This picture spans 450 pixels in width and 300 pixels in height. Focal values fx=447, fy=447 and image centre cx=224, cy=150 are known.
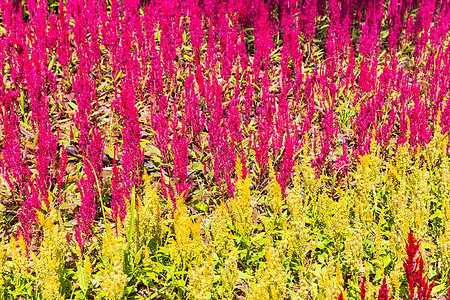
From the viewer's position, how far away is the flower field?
102 inches

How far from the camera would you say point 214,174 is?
335 centimetres

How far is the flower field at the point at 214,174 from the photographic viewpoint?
259 cm

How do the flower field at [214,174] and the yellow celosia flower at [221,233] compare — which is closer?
the flower field at [214,174]

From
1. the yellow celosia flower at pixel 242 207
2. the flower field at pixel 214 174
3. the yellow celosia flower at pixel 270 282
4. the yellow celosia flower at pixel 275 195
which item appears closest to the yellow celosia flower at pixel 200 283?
the flower field at pixel 214 174

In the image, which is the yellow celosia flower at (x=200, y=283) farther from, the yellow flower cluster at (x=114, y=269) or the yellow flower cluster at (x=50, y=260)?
the yellow flower cluster at (x=50, y=260)

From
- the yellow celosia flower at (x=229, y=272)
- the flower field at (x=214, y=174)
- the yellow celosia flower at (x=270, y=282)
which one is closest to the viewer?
the yellow celosia flower at (x=270, y=282)

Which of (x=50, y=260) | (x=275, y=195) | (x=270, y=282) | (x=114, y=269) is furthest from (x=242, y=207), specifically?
(x=50, y=260)

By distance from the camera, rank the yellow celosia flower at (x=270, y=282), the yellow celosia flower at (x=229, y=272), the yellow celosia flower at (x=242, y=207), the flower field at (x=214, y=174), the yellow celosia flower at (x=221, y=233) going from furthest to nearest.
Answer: the yellow celosia flower at (x=242, y=207)
the yellow celosia flower at (x=221, y=233)
the flower field at (x=214, y=174)
the yellow celosia flower at (x=229, y=272)
the yellow celosia flower at (x=270, y=282)

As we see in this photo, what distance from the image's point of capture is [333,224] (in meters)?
2.88

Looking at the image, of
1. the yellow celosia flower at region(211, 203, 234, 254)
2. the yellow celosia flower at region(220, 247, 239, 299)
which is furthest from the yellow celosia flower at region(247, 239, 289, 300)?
the yellow celosia flower at region(211, 203, 234, 254)

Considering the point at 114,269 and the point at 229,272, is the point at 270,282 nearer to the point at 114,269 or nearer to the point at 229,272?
the point at 229,272

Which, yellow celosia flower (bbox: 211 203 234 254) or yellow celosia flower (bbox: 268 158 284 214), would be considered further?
yellow celosia flower (bbox: 268 158 284 214)

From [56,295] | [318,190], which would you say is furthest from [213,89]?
[56,295]

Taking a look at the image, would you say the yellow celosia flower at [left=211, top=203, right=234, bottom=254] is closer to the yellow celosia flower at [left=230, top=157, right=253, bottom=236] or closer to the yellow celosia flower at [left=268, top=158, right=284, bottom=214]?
the yellow celosia flower at [left=230, top=157, right=253, bottom=236]
